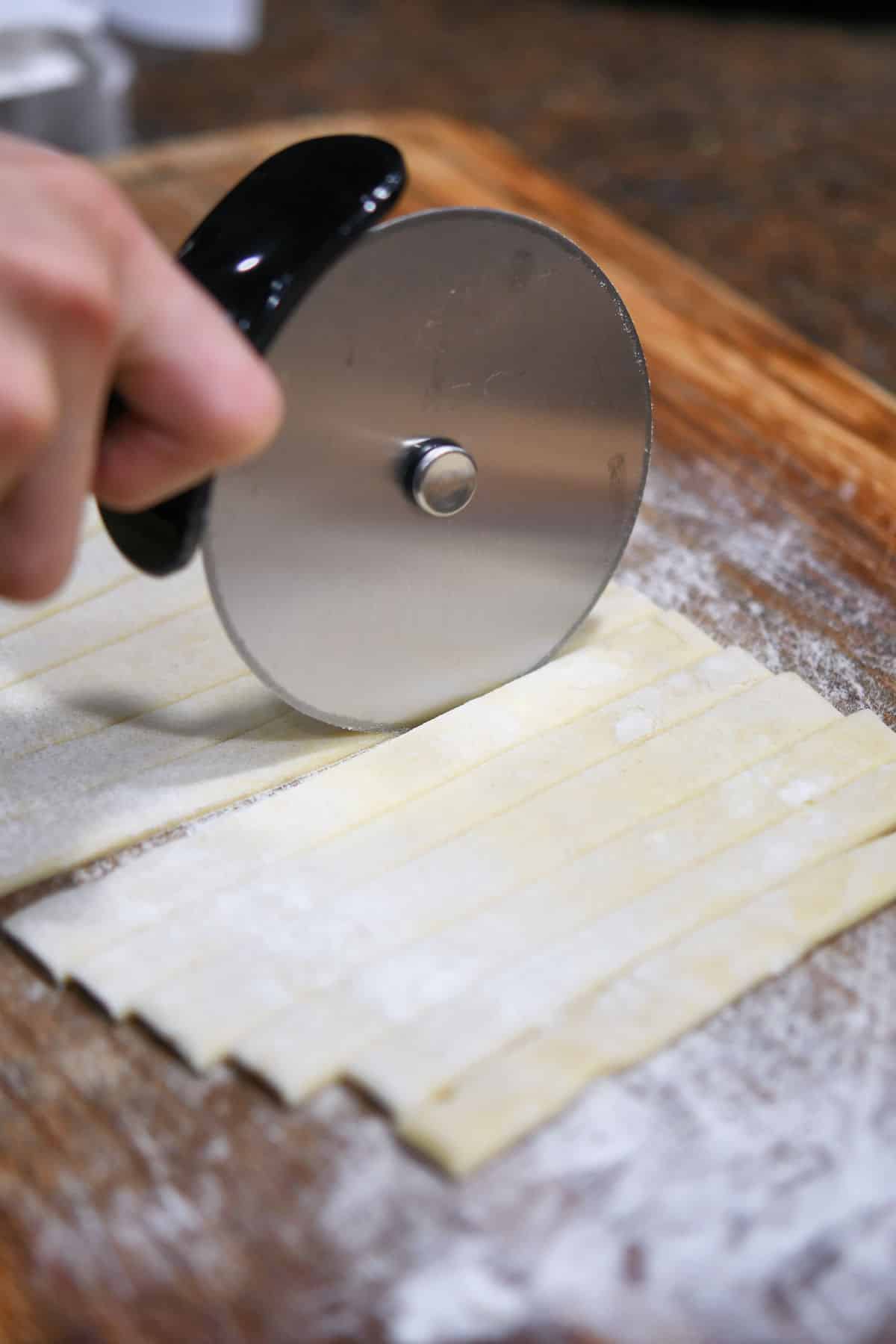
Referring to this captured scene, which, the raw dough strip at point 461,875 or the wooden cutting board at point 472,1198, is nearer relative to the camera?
the wooden cutting board at point 472,1198

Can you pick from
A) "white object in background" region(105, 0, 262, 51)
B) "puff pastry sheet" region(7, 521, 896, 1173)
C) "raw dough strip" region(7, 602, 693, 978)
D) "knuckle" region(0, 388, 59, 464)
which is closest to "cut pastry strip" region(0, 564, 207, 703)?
"puff pastry sheet" region(7, 521, 896, 1173)

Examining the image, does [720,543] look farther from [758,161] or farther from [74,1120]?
[758,161]

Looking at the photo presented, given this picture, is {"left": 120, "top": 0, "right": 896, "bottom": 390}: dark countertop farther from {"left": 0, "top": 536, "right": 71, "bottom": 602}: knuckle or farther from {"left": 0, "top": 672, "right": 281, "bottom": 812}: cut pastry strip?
{"left": 0, "top": 536, "right": 71, "bottom": 602}: knuckle

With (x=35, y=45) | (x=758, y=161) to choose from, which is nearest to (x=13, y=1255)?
(x=35, y=45)

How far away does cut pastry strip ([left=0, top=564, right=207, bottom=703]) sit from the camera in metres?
1.55

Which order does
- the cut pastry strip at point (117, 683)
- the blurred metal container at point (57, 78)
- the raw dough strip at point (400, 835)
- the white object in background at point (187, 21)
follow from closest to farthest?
the raw dough strip at point (400, 835), the cut pastry strip at point (117, 683), the blurred metal container at point (57, 78), the white object in background at point (187, 21)

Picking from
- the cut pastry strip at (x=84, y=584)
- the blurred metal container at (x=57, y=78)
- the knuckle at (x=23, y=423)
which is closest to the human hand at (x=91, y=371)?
the knuckle at (x=23, y=423)

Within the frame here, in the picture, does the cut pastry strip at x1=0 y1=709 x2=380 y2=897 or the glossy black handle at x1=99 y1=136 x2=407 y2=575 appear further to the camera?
the cut pastry strip at x1=0 y1=709 x2=380 y2=897

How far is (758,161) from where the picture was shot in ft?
10.4

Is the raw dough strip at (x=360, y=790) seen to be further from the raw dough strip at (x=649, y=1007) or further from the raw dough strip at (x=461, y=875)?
the raw dough strip at (x=649, y=1007)

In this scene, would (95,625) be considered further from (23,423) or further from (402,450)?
(23,423)

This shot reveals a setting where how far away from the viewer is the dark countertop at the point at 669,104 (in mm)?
2799

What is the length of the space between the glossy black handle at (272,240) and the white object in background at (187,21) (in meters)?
2.68

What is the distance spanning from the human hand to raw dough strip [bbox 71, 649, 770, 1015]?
32 centimetres
